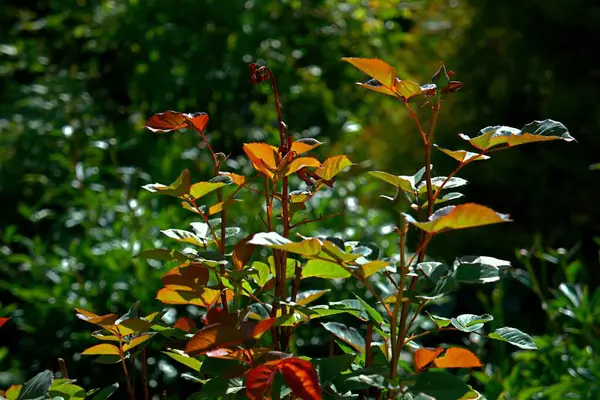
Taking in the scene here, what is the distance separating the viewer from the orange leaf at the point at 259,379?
1.09 meters

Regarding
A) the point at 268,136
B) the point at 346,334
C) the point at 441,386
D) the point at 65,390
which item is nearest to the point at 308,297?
the point at 346,334

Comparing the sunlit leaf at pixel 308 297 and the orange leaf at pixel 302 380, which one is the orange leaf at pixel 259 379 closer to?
the orange leaf at pixel 302 380

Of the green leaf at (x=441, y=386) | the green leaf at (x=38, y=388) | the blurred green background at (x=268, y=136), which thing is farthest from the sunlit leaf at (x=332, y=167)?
the blurred green background at (x=268, y=136)

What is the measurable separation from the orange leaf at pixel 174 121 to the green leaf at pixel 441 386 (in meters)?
0.51

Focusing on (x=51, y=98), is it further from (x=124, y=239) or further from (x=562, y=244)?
(x=562, y=244)

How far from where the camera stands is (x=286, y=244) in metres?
1.04

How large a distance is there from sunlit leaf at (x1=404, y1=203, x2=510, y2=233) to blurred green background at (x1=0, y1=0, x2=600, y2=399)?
134 cm

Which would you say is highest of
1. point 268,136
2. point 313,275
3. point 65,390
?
point 313,275

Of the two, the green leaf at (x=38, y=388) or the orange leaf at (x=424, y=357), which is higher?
the orange leaf at (x=424, y=357)

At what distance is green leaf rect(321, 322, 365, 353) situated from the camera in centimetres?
133

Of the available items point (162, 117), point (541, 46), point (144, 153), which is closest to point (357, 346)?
point (162, 117)

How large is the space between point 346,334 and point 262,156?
322 mm

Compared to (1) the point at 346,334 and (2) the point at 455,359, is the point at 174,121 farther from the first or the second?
(2) the point at 455,359

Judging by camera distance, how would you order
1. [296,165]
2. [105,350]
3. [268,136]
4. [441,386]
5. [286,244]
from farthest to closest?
[268,136] < [105,350] < [296,165] < [441,386] < [286,244]
